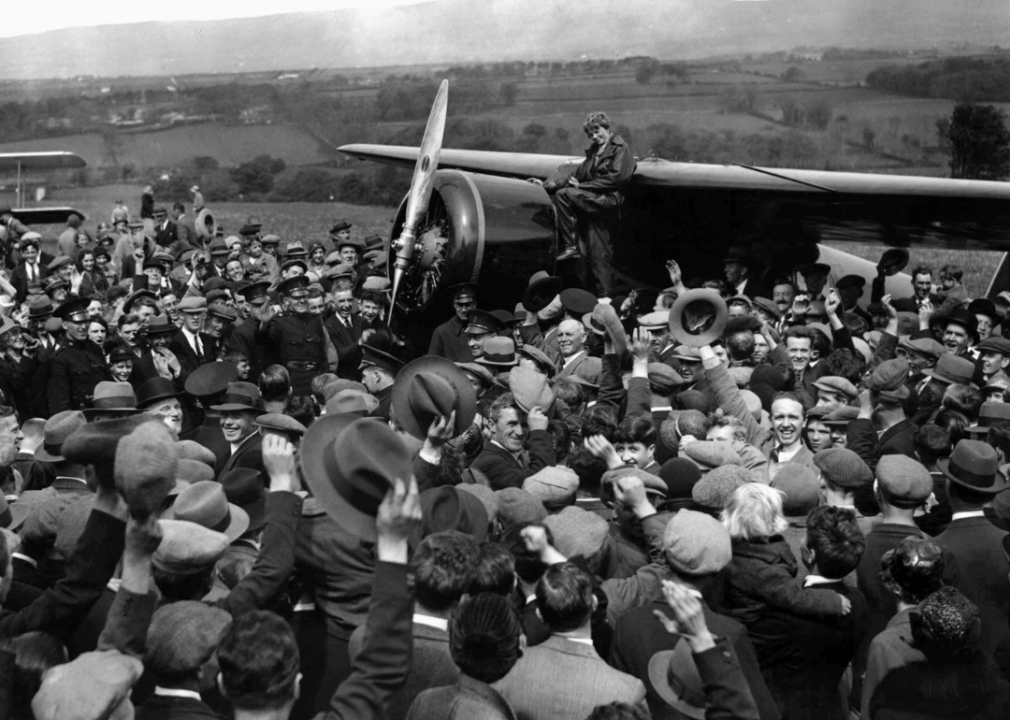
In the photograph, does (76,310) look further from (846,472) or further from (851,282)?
(851,282)

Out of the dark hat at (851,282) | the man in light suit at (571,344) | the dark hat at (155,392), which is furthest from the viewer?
the dark hat at (851,282)

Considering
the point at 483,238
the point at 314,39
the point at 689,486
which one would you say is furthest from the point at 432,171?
the point at 314,39

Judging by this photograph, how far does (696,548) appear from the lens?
4.15 metres

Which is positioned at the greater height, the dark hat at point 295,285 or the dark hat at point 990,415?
the dark hat at point 990,415

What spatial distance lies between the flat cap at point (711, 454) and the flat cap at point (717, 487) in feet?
2.08

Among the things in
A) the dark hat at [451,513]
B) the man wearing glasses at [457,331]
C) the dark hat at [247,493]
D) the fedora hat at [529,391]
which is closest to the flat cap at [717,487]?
the dark hat at [451,513]

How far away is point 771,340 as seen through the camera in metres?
9.31

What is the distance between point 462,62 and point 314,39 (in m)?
8.41

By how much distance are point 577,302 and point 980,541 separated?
17.1ft

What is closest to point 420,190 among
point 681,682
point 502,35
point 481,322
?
point 481,322

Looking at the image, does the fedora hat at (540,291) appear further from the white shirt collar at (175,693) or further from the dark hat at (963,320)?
the white shirt collar at (175,693)

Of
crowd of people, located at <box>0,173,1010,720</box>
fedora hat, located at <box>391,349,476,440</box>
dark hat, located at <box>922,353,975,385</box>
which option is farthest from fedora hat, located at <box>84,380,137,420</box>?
dark hat, located at <box>922,353,975,385</box>

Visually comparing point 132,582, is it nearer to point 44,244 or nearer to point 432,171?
point 432,171

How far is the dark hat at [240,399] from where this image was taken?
6961mm
